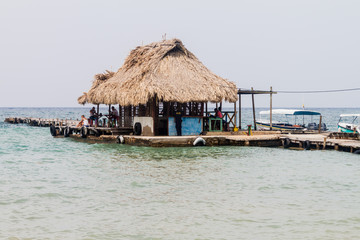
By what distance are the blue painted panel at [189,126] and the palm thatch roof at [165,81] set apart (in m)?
1.65

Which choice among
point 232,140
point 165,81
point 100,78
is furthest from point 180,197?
point 100,78

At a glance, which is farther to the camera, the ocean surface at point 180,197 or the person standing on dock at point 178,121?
the person standing on dock at point 178,121

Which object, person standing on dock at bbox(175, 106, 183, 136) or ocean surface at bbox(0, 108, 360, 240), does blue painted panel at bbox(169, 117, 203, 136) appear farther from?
ocean surface at bbox(0, 108, 360, 240)

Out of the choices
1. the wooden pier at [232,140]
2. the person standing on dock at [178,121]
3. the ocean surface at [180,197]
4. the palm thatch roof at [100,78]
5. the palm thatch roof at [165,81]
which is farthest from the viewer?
the palm thatch roof at [100,78]

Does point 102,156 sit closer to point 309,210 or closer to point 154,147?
point 154,147

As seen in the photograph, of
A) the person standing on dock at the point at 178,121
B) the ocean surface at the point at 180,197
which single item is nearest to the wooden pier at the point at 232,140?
the person standing on dock at the point at 178,121

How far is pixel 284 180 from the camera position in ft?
49.9

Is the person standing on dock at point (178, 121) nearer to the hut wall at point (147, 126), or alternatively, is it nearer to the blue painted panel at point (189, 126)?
the blue painted panel at point (189, 126)

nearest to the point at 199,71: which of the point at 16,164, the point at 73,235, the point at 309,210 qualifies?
the point at 16,164

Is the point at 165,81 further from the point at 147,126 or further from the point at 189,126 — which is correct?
the point at 189,126

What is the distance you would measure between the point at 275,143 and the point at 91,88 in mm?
13007

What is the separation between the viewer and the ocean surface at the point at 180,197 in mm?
9328

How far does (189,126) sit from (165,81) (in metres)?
2.98

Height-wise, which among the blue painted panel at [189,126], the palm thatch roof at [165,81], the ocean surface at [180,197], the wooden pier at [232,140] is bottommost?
the ocean surface at [180,197]
